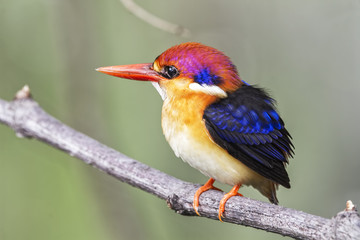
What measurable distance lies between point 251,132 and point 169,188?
1.54 feet

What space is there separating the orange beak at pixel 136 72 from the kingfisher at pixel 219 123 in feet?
0.23

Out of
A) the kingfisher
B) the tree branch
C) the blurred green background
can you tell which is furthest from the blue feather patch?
the blurred green background

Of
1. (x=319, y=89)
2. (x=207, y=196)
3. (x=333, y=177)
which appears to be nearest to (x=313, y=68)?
(x=319, y=89)

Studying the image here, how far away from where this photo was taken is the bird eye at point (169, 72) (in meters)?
2.60

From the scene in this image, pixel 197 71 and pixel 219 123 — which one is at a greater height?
pixel 197 71

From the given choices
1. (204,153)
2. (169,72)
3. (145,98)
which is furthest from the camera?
(145,98)

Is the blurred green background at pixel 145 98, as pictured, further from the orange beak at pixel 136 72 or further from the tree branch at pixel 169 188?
the orange beak at pixel 136 72

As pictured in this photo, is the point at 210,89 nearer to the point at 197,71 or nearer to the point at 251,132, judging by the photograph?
the point at 197,71

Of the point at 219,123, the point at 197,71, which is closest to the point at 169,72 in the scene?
the point at 197,71

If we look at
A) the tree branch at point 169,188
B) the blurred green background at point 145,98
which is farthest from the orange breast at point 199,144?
the blurred green background at point 145,98

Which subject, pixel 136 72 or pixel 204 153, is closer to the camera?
pixel 204 153

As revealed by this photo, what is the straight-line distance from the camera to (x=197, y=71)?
8.35 feet

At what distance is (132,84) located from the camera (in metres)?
5.01

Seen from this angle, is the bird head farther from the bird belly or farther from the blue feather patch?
the bird belly
